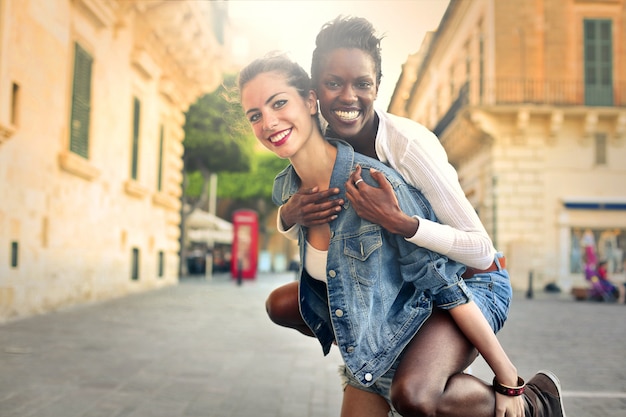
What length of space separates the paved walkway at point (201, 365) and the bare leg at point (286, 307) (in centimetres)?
85

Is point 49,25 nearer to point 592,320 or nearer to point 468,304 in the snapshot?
point 468,304

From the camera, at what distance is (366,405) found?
250 cm

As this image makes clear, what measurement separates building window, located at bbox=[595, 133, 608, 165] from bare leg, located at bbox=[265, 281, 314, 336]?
19.0 meters

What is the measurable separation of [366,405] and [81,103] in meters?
9.47

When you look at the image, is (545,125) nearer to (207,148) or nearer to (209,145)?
(209,145)

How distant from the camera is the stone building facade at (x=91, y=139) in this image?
8.15 m

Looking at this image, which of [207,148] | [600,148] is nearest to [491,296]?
[600,148]

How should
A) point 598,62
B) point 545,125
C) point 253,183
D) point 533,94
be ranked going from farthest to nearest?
1. point 253,183
2. point 598,62
3. point 545,125
4. point 533,94

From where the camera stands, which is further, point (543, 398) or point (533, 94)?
point (533, 94)

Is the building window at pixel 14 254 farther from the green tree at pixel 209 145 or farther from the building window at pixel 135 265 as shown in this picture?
the green tree at pixel 209 145

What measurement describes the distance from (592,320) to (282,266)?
101ft

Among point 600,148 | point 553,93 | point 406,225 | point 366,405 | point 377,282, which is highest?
point 553,93

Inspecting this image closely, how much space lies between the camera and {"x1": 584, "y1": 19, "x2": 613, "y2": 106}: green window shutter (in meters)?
19.3

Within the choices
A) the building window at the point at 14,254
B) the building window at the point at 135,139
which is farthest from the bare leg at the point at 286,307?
the building window at the point at 135,139
